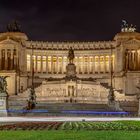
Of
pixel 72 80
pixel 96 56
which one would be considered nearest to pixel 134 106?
pixel 72 80

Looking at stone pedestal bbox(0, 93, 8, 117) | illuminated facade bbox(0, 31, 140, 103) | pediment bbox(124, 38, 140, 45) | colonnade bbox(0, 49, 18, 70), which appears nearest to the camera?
stone pedestal bbox(0, 93, 8, 117)

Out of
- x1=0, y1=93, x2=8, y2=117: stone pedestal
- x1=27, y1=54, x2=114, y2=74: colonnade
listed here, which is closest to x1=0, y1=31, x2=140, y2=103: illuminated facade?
x1=27, y1=54, x2=114, y2=74: colonnade

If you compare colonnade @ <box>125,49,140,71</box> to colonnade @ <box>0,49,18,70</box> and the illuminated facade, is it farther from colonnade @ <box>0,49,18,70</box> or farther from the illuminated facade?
colonnade @ <box>0,49,18,70</box>

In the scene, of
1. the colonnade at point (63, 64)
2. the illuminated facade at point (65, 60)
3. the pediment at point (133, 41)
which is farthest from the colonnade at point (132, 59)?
the colonnade at point (63, 64)

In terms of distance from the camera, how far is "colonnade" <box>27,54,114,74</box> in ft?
477

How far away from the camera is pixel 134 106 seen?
273ft

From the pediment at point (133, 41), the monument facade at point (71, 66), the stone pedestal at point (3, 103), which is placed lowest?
the stone pedestal at point (3, 103)

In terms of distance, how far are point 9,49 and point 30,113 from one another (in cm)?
6520

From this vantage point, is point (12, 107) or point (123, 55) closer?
point (12, 107)

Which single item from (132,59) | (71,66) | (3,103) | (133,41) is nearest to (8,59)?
(71,66)

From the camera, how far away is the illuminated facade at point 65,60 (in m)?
130

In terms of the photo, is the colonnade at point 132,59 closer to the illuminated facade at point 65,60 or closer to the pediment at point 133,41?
the illuminated facade at point 65,60

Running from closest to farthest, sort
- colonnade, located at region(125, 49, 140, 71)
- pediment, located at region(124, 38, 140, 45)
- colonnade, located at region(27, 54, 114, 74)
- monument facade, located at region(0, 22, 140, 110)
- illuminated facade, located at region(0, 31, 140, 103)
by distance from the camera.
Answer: monument facade, located at region(0, 22, 140, 110) → illuminated facade, located at region(0, 31, 140, 103) → pediment, located at region(124, 38, 140, 45) → colonnade, located at region(125, 49, 140, 71) → colonnade, located at region(27, 54, 114, 74)

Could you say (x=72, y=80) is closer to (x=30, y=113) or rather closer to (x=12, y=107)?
(x=12, y=107)
